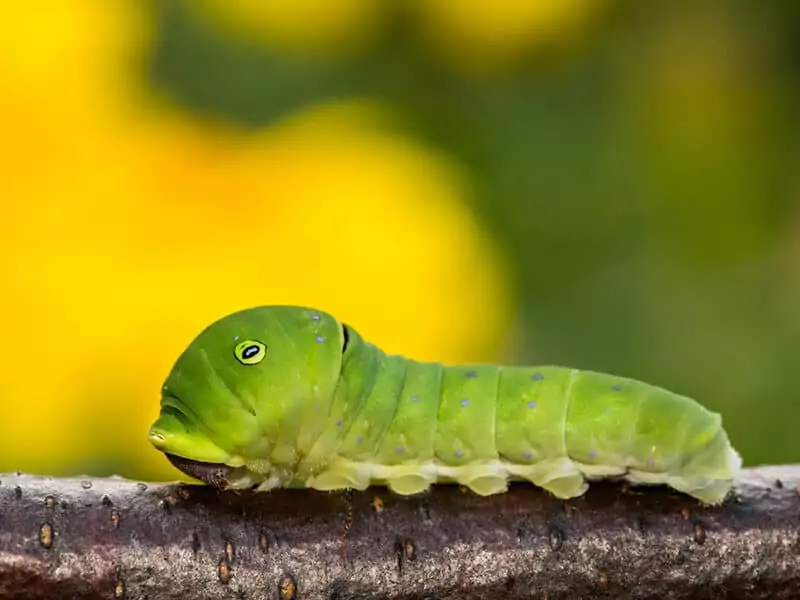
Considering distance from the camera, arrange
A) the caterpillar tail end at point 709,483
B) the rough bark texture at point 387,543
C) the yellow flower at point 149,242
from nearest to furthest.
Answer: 1. the rough bark texture at point 387,543
2. the caterpillar tail end at point 709,483
3. the yellow flower at point 149,242

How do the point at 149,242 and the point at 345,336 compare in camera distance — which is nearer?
the point at 345,336

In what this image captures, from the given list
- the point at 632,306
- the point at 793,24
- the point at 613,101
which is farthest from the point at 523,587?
the point at 793,24

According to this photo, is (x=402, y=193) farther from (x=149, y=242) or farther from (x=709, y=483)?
(x=709, y=483)

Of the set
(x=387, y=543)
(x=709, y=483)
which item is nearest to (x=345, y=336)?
(x=387, y=543)

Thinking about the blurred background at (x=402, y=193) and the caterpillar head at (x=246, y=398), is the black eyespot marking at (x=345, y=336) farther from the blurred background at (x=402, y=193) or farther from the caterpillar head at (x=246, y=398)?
the blurred background at (x=402, y=193)

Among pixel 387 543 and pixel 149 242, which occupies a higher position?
pixel 149 242

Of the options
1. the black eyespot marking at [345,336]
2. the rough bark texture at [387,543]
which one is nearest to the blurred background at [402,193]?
the black eyespot marking at [345,336]
